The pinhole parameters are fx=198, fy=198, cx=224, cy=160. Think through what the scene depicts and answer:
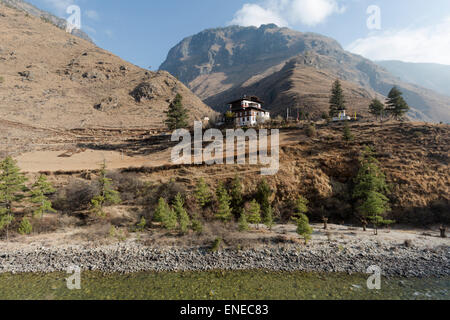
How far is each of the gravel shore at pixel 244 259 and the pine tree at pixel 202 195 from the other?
606cm

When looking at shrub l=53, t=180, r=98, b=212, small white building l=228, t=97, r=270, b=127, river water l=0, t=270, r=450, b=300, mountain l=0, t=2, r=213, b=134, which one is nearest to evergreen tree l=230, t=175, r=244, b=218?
river water l=0, t=270, r=450, b=300

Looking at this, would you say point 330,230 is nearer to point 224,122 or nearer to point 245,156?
point 245,156

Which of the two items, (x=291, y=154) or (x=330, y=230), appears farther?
(x=291, y=154)

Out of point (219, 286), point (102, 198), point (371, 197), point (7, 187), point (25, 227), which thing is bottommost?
point (219, 286)

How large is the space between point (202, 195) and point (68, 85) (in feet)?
314

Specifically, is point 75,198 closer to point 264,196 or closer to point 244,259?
point 244,259

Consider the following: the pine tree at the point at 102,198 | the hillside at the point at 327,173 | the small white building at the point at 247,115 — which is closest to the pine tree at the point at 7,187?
the hillside at the point at 327,173

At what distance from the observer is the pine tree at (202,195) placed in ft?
72.1

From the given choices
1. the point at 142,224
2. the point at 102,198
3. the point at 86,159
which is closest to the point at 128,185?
the point at 102,198

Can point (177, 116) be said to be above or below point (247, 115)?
A: below

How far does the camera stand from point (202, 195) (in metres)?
22.6

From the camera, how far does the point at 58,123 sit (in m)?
61.9
